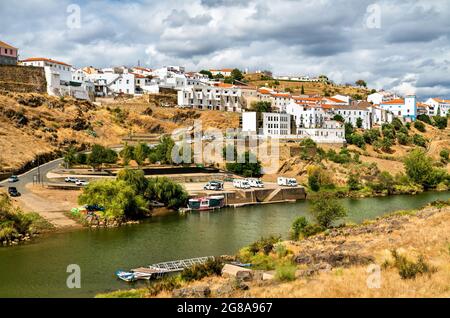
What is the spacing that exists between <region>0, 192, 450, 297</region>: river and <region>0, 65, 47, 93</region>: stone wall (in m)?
34.2

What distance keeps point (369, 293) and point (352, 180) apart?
141 feet

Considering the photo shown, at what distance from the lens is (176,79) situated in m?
80.6

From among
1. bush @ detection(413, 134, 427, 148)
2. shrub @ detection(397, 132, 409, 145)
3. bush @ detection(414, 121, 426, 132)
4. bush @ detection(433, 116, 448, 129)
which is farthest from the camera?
bush @ detection(433, 116, 448, 129)

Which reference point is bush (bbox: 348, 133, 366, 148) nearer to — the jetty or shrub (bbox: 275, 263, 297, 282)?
the jetty

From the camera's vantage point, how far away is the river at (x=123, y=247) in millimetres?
19812

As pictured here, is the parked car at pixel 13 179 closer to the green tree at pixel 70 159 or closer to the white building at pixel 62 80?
the green tree at pixel 70 159

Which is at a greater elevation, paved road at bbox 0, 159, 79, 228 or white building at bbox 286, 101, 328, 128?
white building at bbox 286, 101, 328, 128

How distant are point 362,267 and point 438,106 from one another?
95.6 metres

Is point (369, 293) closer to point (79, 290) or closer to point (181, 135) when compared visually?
point (79, 290)

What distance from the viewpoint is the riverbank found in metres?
12.1

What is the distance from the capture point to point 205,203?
41000 mm

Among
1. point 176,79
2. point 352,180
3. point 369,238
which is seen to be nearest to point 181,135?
point 176,79

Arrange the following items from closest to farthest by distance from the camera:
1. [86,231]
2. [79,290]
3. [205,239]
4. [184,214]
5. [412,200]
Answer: [79,290] < [205,239] < [86,231] < [184,214] < [412,200]

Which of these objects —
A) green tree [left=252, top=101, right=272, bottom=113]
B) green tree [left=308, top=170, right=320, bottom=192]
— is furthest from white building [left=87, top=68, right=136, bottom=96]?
green tree [left=308, top=170, right=320, bottom=192]
